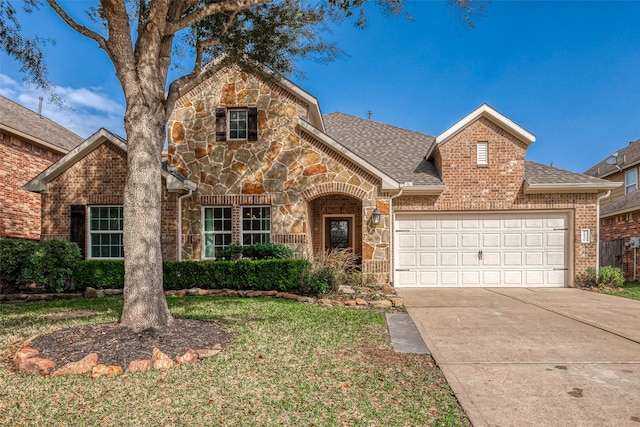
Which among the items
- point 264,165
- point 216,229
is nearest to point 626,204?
point 264,165

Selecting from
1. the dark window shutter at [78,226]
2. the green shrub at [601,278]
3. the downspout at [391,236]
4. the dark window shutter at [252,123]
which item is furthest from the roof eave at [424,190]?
the dark window shutter at [78,226]

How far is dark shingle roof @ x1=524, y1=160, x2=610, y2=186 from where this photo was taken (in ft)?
39.5

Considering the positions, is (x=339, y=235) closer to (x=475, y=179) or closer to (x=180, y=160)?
(x=475, y=179)

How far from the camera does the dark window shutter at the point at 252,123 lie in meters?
11.9

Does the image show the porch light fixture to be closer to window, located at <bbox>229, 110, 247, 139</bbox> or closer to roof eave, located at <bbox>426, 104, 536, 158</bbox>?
roof eave, located at <bbox>426, 104, 536, 158</bbox>

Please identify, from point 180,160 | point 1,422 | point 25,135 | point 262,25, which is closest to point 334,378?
point 1,422

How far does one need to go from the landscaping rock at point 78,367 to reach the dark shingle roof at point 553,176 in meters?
12.1

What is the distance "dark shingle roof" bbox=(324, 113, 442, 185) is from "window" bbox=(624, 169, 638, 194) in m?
10.2

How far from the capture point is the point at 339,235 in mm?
13930

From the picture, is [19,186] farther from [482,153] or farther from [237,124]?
[482,153]

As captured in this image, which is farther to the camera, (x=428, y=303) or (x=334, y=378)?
(x=428, y=303)

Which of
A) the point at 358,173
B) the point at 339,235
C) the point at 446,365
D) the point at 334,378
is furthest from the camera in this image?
the point at 339,235

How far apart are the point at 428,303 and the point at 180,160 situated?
8365mm

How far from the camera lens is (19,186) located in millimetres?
14852
